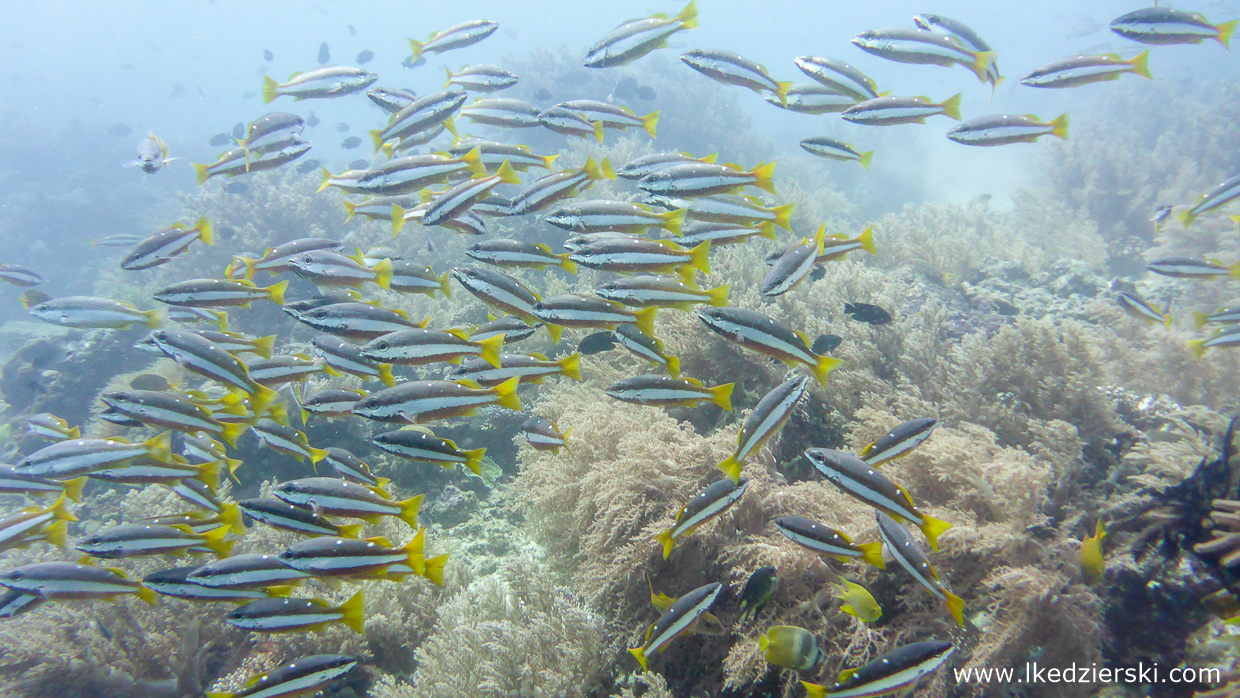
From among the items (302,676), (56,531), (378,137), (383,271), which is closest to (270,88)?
(378,137)

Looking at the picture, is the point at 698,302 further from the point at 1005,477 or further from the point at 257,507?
the point at 257,507

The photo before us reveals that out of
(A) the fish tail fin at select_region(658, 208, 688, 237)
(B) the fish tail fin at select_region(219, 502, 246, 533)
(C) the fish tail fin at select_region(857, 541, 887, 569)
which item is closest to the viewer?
(C) the fish tail fin at select_region(857, 541, 887, 569)

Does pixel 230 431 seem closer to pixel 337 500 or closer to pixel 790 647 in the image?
pixel 337 500

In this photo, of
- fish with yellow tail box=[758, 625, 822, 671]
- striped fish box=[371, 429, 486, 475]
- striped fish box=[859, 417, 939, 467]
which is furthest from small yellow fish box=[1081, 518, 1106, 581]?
striped fish box=[371, 429, 486, 475]

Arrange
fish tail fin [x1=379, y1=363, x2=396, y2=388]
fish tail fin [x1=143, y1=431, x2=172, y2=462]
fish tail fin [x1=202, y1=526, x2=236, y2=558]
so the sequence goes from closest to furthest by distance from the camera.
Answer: fish tail fin [x1=202, y1=526, x2=236, y2=558] → fish tail fin [x1=143, y1=431, x2=172, y2=462] → fish tail fin [x1=379, y1=363, x2=396, y2=388]

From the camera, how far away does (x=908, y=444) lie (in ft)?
8.01

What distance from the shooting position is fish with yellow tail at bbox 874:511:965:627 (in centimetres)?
207

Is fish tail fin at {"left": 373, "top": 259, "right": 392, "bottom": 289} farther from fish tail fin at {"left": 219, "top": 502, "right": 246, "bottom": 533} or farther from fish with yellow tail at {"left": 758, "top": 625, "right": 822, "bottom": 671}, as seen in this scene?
fish with yellow tail at {"left": 758, "top": 625, "right": 822, "bottom": 671}

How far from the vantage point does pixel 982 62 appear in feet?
11.5

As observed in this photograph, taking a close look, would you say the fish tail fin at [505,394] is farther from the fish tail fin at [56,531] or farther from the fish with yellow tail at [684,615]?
the fish tail fin at [56,531]

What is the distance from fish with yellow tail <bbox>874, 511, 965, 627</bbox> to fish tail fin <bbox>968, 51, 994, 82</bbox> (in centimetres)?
346

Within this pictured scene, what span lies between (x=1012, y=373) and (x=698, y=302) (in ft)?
11.5

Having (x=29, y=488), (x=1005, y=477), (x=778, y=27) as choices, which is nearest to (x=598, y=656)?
(x=1005, y=477)

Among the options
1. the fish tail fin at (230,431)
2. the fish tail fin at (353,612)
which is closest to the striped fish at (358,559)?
the fish tail fin at (353,612)
